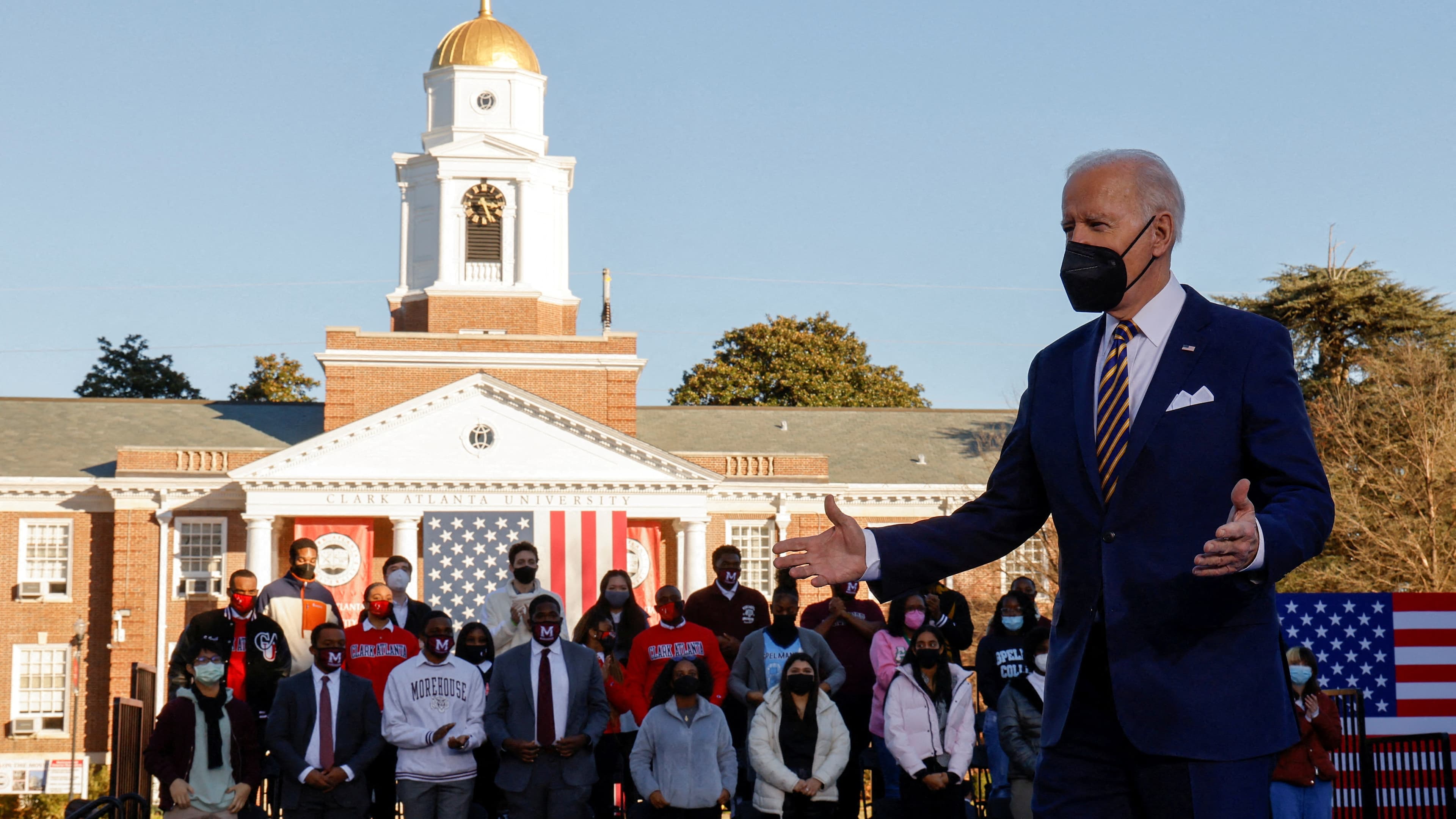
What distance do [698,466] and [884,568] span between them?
40.3 m

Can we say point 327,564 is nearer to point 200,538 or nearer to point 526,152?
point 200,538

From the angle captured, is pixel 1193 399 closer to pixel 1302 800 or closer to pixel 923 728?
pixel 923 728

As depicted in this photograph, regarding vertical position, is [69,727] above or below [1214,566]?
below

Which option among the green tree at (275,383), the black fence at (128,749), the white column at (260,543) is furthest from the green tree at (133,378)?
the black fence at (128,749)

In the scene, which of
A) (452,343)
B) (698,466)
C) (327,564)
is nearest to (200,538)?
(327,564)

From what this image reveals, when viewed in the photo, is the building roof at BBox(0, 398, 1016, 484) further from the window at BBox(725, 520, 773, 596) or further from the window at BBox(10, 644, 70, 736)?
the window at BBox(10, 644, 70, 736)

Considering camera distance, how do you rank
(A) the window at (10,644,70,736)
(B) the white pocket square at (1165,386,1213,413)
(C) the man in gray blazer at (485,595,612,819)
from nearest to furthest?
(B) the white pocket square at (1165,386,1213,413) < (C) the man in gray blazer at (485,595,612,819) < (A) the window at (10,644,70,736)

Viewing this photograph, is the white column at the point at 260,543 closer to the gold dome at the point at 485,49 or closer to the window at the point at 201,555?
the window at the point at 201,555

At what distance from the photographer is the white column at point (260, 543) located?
41469 millimetres

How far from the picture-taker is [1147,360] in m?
3.30

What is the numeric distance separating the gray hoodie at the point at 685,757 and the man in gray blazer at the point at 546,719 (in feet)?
1.19

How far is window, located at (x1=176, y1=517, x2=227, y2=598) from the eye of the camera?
43.0 meters

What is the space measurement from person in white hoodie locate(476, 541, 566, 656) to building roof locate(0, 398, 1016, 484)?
109 ft

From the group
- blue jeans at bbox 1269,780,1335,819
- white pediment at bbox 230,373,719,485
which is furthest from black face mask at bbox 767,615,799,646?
white pediment at bbox 230,373,719,485
